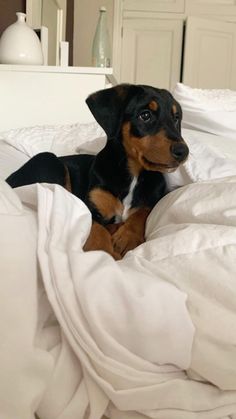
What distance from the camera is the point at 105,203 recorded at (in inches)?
43.1

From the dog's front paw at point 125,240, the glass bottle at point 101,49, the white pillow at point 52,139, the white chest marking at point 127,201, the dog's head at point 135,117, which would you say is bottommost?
the dog's front paw at point 125,240

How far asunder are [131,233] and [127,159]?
0.80 feet

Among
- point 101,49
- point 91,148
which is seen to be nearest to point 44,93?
point 91,148

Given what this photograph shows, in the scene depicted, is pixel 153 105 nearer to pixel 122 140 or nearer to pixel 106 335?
pixel 122 140

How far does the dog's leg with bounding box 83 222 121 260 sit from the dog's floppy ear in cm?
30

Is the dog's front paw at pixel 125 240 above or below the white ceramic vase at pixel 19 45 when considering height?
below

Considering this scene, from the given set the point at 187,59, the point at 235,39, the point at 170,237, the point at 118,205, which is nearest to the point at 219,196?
the point at 170,237

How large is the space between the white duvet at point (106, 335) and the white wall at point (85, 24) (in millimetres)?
3370

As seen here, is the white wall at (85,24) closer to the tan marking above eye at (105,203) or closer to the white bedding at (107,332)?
the tan marking above eye at (105,203)

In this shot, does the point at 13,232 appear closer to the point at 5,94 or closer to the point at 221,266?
the point at 221,266

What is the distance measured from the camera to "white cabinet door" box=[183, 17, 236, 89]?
3.60 m

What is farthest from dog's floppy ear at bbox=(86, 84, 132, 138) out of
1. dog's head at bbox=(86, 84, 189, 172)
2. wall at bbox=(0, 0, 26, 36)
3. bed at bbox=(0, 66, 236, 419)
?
wall at bbox=(0, 0, 26, 36)

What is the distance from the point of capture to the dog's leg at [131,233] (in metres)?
0.95

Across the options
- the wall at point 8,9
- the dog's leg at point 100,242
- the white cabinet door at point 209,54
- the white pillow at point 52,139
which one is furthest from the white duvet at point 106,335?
the white cabinet door at point 209,54
